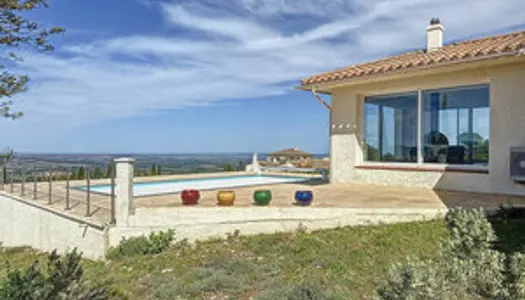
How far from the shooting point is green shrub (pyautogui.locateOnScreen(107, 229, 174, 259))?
7078 mm

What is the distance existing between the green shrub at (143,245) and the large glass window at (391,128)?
7.86m

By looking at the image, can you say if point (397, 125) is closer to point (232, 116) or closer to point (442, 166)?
point (442, 166)

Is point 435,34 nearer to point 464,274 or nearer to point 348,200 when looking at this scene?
point 348,200

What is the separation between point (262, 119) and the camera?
160 ft

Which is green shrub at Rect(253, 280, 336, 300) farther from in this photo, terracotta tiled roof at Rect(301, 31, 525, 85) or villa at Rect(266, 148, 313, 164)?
villa at Rect(266, 148, 313, 164)

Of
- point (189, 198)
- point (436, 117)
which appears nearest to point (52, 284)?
point (189, 198)

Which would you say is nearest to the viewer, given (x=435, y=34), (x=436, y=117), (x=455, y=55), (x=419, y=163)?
(x=455, y=55)

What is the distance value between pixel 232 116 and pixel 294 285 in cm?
4560

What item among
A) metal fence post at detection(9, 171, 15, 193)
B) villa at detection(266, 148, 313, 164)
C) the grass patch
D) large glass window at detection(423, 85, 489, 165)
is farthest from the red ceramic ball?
villa at detection(266, 148, 313, 164)

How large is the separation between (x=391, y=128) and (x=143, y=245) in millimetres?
8783

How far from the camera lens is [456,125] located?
35.4 ft

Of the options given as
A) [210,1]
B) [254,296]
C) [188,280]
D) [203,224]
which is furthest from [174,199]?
[210,1]

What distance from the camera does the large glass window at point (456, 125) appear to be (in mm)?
10070

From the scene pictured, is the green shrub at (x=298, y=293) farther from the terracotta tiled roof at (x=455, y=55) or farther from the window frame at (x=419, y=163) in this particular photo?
the window frame at (x=419, y=163)
